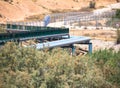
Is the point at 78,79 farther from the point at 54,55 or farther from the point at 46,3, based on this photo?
the point at 46,3

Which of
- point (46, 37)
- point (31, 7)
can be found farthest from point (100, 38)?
point (31, 7)

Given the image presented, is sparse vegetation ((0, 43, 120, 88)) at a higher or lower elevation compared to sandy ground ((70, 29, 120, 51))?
higher

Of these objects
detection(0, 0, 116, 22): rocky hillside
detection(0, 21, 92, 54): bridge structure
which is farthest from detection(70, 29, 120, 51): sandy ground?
detection(0, 0, 116, 22): rocky hillside

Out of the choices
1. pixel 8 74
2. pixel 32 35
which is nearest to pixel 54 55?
pixel 8 74

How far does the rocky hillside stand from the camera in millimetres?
94188

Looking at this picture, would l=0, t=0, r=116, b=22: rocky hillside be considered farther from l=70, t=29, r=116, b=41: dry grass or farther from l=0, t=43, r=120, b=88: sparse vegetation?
l=0, t=43, r=120, b=88: sparse vegetation

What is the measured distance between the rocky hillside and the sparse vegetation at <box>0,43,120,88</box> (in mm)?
63101

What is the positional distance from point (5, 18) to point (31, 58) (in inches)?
2611

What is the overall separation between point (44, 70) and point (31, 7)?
82.5 meters

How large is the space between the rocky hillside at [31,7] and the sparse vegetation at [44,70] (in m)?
63.1

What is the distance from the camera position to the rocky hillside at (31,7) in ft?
309

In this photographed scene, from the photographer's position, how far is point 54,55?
2511cm

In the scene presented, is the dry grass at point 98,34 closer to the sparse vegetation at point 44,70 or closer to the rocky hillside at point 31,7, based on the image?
the rocky hillside at point 31,7

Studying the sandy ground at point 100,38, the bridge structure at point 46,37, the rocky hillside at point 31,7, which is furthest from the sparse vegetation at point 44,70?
the rocky hillside at point 31,7
